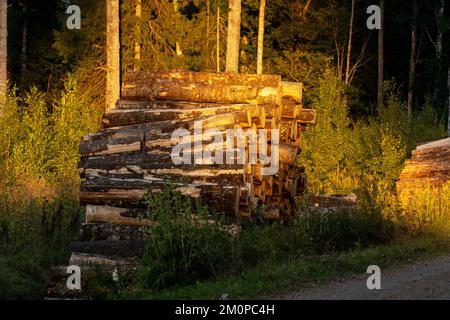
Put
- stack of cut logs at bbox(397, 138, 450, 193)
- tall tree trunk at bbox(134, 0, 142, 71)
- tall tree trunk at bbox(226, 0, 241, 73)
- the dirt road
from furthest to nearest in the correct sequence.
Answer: tall tree trunk at bbox(134, 0, 142, 71), tall tree trunk at bbox(226, 0, 241, 73), stack of cut logs at bbox(397, 138, 450, 193), the dirt road

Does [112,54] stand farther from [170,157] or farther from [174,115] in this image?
[170,157]

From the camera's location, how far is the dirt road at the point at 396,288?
957 centimetres

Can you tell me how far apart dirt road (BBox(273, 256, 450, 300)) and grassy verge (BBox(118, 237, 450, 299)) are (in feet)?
0.93

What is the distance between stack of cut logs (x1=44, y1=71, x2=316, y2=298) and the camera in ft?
41.1

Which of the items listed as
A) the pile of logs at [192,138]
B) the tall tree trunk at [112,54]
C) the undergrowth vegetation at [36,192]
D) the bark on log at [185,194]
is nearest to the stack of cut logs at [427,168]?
the pile of logs at [192,138]

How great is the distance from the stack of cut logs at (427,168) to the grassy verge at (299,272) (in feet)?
15.7

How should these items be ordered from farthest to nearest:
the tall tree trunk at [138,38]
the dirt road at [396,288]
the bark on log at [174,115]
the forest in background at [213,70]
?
the tall tree trunk at [138,38]
the forest in background at [213,70]
the bark on log at [174,115]
the dirt road at [396,288]

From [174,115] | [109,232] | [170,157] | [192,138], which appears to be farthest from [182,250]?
[174,115]

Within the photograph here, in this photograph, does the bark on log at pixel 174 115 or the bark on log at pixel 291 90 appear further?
the bark on log at pixel 291 90

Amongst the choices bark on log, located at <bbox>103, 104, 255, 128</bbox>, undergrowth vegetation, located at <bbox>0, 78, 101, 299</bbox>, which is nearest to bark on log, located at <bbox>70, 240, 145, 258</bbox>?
undergrowth vegetation, located at <bbox>0, 78, 101, 299</bbox>

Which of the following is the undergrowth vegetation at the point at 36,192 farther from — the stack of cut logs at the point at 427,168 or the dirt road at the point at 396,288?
the stack of cut logs at the point at 427,168

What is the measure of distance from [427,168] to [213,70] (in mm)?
16446

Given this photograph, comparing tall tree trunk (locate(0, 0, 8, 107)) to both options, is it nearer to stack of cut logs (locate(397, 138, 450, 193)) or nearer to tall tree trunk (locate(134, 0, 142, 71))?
tall tree trunk (locate(134, 0, 142, 71))
